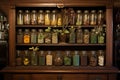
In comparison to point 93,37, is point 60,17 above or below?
above

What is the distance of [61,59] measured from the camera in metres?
3.80

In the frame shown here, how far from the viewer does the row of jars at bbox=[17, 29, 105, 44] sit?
3777 millimetres

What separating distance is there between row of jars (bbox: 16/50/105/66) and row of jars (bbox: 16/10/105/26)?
490mm

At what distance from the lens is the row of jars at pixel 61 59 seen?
3773mm

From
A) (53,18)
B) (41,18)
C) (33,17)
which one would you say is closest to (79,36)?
(53,18)

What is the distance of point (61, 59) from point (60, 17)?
0.69m

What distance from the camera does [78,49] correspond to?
3.99 meters

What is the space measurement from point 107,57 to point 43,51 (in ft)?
3.45

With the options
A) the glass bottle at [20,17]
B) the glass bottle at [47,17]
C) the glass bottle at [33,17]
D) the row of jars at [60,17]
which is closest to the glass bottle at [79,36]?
the row of jars at [60,17]

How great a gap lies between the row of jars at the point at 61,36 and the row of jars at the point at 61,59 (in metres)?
0.20

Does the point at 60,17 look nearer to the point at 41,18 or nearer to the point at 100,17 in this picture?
the point at 41,18

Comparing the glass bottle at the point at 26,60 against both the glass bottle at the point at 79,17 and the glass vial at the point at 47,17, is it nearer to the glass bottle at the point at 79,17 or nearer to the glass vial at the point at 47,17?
the glass vial at the point at 47,17

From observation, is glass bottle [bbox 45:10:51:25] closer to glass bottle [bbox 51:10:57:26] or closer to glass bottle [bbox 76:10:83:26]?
glass bottle [bbox 51:10:57:26]

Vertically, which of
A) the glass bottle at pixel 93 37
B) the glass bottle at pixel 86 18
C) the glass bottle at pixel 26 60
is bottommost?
the glass bottle at pixel 26 60
